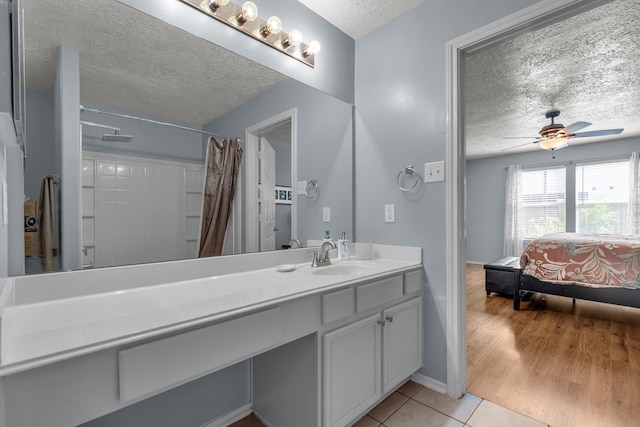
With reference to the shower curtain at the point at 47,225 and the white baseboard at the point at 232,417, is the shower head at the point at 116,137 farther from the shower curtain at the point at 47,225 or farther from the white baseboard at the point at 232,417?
the white baseboard at the point at 232,417

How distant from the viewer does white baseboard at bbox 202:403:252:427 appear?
150cm

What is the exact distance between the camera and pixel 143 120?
4.02 feet

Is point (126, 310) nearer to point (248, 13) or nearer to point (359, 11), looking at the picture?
point (248, 13)

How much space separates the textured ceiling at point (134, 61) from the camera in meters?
1.03

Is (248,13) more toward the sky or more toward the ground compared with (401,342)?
more toward the sky

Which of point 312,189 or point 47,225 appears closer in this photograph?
point 47,225

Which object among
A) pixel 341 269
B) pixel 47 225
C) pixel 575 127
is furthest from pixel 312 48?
pixel 575 127

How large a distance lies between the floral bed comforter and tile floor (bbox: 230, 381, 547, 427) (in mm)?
2156

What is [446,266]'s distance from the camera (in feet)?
5.75

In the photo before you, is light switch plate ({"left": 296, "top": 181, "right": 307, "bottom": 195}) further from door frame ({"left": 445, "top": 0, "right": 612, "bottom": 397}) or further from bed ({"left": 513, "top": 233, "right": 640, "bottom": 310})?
bed ({"left": 513, "top": 233, "right": 640, "bottom": 310})

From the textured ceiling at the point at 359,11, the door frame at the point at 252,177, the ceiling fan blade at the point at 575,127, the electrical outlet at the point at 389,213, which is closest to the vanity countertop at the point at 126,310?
the door frame at the point at 252,177

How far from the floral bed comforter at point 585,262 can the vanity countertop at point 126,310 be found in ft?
8.82

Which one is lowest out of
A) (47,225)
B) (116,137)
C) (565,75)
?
(47,225)

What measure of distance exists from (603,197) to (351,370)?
593 centimetres
